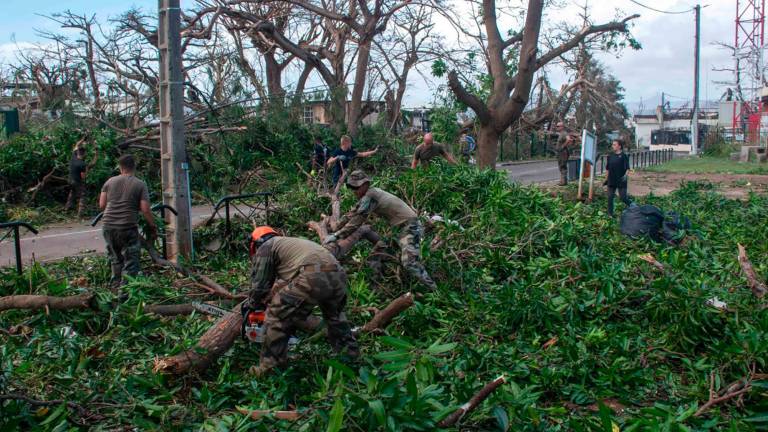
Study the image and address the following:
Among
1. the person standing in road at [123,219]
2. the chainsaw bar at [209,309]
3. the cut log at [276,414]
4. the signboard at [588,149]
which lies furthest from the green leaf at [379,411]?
the signboard at [588,149]

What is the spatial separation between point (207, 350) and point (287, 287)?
772mm

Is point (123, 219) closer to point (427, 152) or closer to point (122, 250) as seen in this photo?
point (122, 250)

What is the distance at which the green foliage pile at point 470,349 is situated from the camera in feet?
13.9

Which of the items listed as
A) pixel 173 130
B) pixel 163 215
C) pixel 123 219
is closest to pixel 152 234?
pixel 163 215

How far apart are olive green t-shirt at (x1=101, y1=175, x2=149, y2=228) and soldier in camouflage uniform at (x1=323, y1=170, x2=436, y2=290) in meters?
2.17

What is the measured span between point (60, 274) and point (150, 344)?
9.66ft

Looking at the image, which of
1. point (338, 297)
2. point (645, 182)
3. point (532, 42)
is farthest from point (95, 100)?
point (645, 182)

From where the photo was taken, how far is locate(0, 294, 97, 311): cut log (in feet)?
19.5

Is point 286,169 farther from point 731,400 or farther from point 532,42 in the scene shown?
point 731,400

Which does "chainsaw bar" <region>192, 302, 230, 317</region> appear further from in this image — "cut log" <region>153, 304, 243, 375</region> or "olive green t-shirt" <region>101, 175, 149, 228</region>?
"olive green t-shirt" <region>101, 175, 149, 228</region>

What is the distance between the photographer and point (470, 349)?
5277 mm

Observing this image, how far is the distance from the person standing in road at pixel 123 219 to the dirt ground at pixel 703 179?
12.8 m

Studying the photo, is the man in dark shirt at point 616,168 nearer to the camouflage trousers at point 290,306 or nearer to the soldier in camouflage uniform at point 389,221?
the soldier in camouflage uniform at point 389,221

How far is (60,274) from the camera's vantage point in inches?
311
